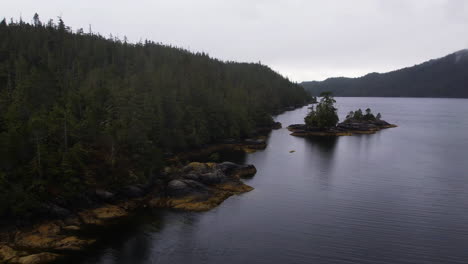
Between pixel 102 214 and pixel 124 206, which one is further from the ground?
pixel 124 206

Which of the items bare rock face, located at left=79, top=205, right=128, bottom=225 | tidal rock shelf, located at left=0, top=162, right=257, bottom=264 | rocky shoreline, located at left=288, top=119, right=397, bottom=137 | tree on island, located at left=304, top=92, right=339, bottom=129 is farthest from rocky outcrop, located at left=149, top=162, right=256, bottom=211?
tree on island, located at left=304, top=92, right=339, bottom=129

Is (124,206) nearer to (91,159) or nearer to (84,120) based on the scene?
(91,159)

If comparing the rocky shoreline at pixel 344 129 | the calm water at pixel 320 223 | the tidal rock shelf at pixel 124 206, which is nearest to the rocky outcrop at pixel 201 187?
the tidal rock shelf at pixel 124 206

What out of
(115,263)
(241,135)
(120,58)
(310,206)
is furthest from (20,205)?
(120,58)

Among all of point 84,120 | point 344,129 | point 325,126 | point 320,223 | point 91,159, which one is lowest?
point 320,223

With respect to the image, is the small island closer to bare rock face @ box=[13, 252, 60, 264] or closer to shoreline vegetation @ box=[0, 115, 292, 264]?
shoreline vegetation @ box=[0, 115, 292, 264]

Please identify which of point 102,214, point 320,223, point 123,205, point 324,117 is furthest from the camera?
point 324,117

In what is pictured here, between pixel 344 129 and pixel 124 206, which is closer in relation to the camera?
pixel 124 206

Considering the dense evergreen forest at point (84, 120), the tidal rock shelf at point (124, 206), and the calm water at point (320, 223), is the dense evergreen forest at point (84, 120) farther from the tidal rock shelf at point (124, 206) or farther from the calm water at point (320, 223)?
the calm water at point (320, 223)

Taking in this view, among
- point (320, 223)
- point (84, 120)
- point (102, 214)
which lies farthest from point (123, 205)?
point (320, 223)
